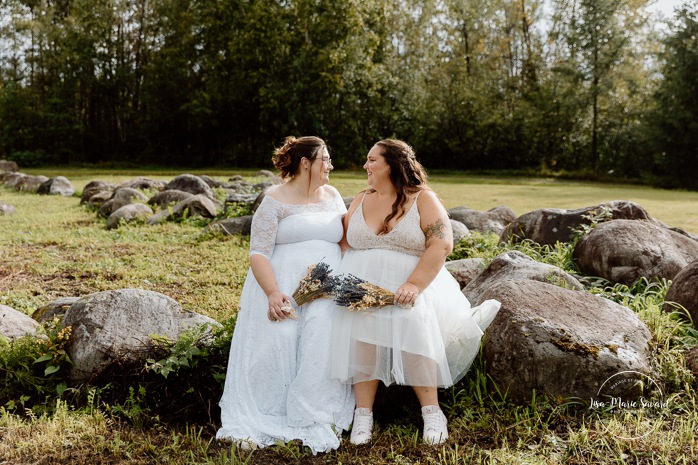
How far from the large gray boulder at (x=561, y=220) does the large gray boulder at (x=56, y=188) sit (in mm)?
14405

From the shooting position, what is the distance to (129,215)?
1202 cm

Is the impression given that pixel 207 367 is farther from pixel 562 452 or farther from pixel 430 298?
pixel 562 452

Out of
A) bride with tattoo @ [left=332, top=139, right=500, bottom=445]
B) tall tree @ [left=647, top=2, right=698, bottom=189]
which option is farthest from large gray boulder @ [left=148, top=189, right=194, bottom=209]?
tall tree @ [left=647, top=2, right=698, bottom=189]

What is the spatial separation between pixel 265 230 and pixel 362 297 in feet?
3.19

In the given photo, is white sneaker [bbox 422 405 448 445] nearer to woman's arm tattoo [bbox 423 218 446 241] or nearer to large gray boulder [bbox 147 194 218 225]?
woman's arm tattoo [bbox 423 218 446 241]

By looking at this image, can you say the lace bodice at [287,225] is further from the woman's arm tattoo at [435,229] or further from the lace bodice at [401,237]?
the woman's arm tattoo at [435,229]

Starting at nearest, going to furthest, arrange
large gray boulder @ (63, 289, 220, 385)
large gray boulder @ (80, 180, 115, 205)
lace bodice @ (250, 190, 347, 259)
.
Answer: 1. large gray boulder @ (63, 289, 220, 385)
2. lace bodice @ (250, 190, 347, 259)
3. large gray boulder @ (80, 180, 115, 205)

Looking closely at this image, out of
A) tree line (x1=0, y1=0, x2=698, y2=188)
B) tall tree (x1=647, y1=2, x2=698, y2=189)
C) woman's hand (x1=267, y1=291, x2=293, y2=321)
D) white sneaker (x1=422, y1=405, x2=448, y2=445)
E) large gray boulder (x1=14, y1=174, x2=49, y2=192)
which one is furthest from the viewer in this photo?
tree line (x1=0, y1=0, x2=698, y2=188)

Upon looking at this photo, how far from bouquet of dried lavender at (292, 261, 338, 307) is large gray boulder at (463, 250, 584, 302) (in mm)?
1283

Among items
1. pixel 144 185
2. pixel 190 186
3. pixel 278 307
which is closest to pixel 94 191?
pixel 144 185

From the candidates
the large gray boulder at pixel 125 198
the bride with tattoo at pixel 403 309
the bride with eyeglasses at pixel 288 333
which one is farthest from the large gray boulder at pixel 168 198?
the bride with tattoo at pixel 403 309

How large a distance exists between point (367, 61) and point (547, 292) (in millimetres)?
27371

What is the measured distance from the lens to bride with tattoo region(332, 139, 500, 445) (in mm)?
3900

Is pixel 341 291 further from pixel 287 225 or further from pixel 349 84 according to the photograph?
pixel 349 84
